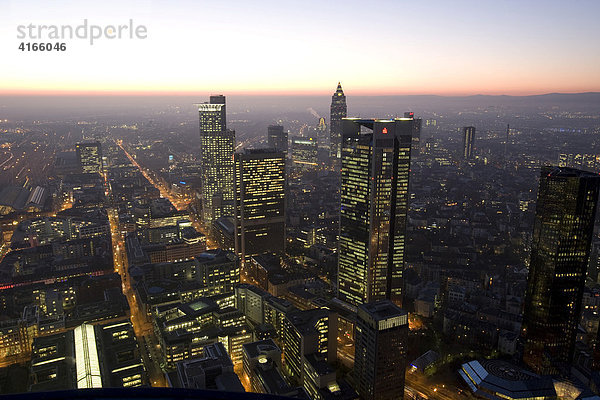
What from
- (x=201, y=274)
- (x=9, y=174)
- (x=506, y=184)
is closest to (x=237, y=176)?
(x=201, y=274)

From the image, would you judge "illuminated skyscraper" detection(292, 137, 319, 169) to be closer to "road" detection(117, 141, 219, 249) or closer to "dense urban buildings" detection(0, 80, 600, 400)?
"road" detection(117, 141, 219, 249)

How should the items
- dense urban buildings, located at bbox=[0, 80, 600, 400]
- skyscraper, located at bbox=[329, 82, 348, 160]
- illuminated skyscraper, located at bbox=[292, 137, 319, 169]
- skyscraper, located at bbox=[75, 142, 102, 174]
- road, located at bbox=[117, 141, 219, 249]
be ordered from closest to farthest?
dense urban buildings, located at bbox=[0, 80, 600, 400] < road, located at bbox=[117, 141, 219, 249] < skyscraper, located at bbox=[75, 142, 102, 174] < illuminated skyscraper, located at bbox=[292, 137, 319, 169] < skyscraper, located at bbox=[329, 82, 348, 160]

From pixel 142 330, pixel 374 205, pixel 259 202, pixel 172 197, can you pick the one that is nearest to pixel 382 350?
pixel 374 205

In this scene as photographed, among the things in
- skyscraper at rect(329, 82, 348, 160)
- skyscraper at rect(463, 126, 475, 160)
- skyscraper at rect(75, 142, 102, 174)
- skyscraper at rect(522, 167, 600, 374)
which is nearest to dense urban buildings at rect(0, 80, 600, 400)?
skyscraper at rect(522, 167, 600, 374)

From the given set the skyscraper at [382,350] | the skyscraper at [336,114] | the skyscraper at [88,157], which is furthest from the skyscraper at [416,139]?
the skyscraper at [382,350]

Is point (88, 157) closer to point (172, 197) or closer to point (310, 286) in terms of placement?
point (172, 197)

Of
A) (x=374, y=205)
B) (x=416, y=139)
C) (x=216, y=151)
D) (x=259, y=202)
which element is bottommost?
(x=259, y=202)

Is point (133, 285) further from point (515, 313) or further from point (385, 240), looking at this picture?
point (515, 313)
